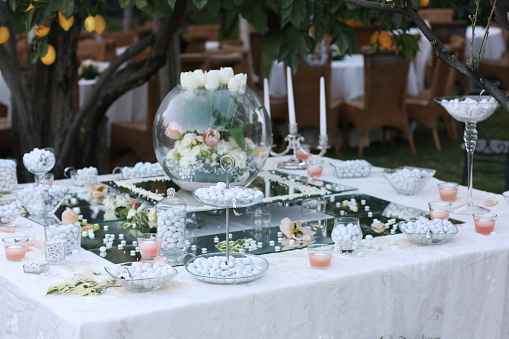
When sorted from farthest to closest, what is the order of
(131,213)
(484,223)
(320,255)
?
(131,213), (484,223), (320,255)

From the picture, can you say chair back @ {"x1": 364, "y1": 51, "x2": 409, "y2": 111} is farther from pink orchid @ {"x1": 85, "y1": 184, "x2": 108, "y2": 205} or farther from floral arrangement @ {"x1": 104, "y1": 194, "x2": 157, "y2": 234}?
floral arrangement @ {"x1": 104, "y1": 194, "x2": 157, "y2": 234}

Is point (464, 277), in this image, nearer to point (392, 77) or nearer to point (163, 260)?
point (163, 260)

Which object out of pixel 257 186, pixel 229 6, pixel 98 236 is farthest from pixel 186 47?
pixel 98 236

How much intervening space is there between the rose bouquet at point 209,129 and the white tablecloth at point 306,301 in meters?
0.54

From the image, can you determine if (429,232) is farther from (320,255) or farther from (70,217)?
(70,217)

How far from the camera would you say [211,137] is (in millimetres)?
2852

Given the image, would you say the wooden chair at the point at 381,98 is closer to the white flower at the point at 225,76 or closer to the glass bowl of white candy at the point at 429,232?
the white flower at the point at 225,76

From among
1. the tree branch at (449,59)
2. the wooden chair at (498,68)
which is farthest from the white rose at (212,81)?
the wooden chair at (498,68)

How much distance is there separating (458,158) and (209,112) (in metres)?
5.03

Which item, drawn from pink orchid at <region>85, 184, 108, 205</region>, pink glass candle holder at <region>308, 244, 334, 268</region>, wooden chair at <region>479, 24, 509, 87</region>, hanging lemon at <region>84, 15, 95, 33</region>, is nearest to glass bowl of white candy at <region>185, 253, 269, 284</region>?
pink glass candle holder at <region>308, 244, 334, 268</region>

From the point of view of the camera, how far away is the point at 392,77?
716cm

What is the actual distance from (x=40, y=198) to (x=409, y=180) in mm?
1350

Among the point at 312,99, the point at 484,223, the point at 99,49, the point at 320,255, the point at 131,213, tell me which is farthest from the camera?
the point at 99,49

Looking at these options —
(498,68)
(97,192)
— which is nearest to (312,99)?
(498,68)
